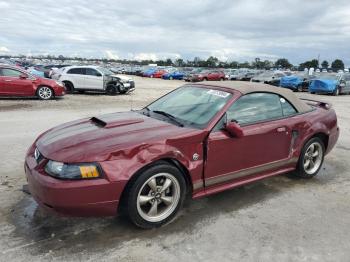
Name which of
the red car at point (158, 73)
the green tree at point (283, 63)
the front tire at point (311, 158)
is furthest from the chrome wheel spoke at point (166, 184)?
the green tree at point (283, 63)

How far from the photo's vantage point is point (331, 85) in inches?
907

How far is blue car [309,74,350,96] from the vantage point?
75.8ft

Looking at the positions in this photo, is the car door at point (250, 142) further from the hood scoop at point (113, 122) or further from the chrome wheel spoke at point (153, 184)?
the hood scoop at point (113, 122)

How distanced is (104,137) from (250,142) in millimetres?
1777

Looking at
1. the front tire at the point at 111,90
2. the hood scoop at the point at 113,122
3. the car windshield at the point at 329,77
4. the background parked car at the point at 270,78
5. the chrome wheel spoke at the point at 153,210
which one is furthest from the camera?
the background parked car at the point at 270,78

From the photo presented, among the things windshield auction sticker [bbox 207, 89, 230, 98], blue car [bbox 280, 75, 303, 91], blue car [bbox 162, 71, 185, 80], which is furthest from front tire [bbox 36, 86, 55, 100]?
blue car [bbox 162, 71, 185, 80]

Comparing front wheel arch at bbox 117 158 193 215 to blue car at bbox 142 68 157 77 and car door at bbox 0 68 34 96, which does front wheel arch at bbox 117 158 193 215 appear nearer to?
car door at bbox 0 68 34 96

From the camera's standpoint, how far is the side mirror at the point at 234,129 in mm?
4012

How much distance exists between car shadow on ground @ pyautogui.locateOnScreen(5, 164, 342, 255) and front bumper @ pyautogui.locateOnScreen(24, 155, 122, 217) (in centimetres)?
29

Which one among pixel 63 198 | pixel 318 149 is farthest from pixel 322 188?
pixel 63 198

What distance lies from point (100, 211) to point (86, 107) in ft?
34.9

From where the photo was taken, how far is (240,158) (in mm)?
4277

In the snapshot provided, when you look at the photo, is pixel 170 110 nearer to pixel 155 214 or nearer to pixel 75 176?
pixel 155 214

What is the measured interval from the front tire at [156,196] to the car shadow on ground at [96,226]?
0.41 feet
